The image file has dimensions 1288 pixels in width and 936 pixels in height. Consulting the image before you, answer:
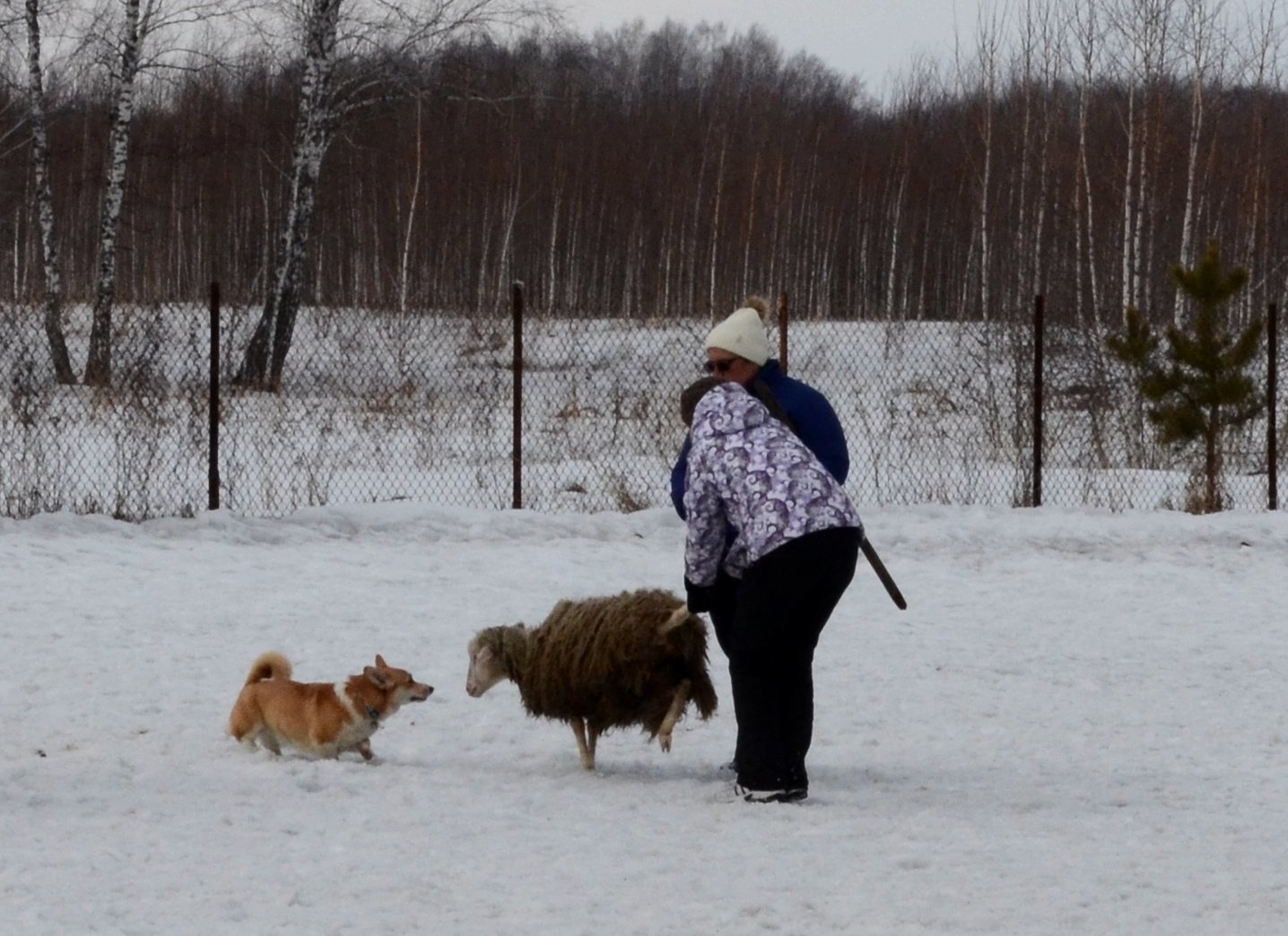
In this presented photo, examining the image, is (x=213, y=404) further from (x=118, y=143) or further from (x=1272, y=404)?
(x=118, y=143)

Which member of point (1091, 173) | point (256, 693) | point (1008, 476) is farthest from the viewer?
point (1091, 173)

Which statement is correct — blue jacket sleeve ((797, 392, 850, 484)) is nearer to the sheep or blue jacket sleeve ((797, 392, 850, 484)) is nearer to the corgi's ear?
the sheep

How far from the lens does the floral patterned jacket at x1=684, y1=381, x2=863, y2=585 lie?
207 inches

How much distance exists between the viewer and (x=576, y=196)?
4341cm

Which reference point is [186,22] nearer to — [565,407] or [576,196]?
[565,407]

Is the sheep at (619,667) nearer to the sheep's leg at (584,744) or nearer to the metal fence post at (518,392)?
the sheep's leg at (584,744)

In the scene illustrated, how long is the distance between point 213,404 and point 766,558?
761 cm

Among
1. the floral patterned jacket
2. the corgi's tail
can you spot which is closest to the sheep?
the floral patterned jacket

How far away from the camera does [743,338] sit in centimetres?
555

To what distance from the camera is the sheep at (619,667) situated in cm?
586

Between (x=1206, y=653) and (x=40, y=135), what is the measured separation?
1734cm

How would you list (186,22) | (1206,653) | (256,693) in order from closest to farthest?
(256,693), (1206,653), (186,22)

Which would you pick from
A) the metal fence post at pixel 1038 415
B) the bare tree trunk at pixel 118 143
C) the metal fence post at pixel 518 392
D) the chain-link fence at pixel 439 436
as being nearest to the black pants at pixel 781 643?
the metal fence post at pixel 518 392

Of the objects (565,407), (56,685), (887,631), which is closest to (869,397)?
(565,407)
